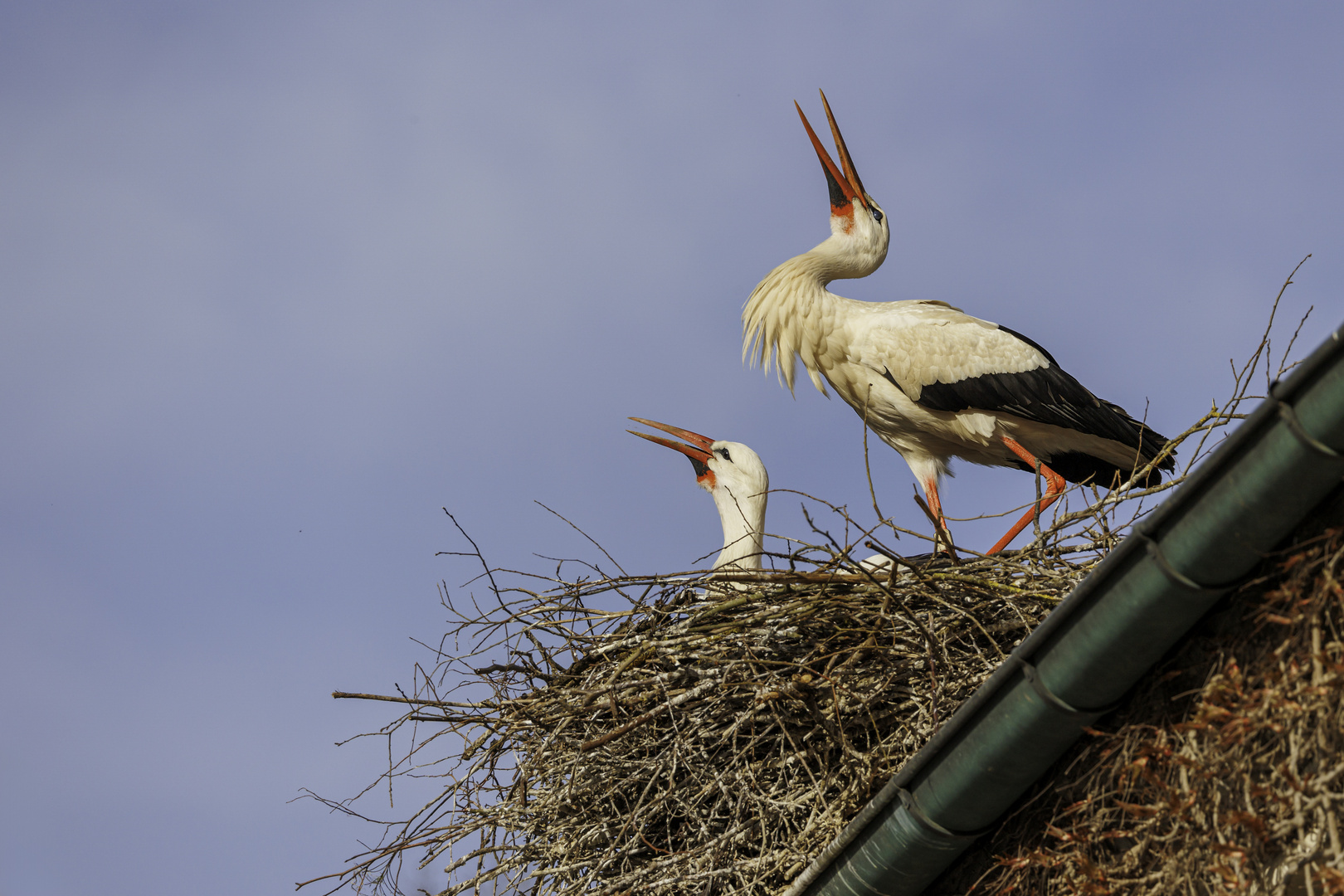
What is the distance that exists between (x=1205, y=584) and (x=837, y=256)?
4.27 meters

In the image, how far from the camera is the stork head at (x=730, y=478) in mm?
5312

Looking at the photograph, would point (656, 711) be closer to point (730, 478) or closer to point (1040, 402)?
point (730, 478)

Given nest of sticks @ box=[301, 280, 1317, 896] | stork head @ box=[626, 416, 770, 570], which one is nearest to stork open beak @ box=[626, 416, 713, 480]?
stork head @ box=[626, 416, 770, 570]

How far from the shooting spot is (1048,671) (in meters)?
2.34

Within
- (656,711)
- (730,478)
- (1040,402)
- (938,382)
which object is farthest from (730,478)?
(656,711)

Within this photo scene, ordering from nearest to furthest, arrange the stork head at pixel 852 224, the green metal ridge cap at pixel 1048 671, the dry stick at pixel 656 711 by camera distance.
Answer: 1. the green metal ridge cap at pixel 1048 671
2. the dry stick at pixel 656 711
3. the stork head at pixel 852 224

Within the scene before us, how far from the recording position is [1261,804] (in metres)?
2.07

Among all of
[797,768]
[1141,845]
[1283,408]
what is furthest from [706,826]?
[1283,408]

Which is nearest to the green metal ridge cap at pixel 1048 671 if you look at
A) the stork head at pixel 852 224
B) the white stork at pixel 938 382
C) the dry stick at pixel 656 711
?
the dry stick at pixel 656 711

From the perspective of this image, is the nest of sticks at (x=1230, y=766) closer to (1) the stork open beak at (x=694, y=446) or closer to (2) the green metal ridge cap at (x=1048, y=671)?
(2) the green metal ridge cap at (x=1048, y=671)

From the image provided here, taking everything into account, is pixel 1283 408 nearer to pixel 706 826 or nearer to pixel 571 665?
pixel 706 826

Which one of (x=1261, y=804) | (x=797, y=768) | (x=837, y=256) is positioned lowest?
(x=1261, y=804)

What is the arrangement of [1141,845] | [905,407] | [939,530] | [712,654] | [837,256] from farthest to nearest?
1. [837,256]
2. [905,407]
3. [712,654]
4. [939,530]
5. [1141,845]

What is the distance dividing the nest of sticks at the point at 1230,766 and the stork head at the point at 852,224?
4.12 meters
